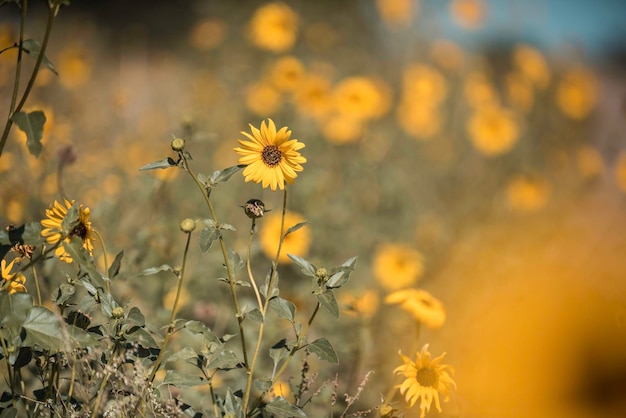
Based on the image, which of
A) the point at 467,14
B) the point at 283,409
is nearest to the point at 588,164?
the point at 467,14

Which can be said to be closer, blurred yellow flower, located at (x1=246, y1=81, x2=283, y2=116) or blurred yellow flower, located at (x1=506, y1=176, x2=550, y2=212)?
blurred yellow flower, located at (x1=246, y1=81, x2=283, y2=116)

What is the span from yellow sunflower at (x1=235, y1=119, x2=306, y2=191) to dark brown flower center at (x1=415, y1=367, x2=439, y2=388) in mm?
566

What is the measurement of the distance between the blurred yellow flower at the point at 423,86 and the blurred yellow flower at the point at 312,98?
1.61 meters

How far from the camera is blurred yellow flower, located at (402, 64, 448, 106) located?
527cm

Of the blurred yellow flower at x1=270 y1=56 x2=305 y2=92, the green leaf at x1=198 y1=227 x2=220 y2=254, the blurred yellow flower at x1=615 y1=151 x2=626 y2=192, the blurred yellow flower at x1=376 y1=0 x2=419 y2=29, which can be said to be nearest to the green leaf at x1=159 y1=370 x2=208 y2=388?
the green leaf at x1=198 y1=227 x2=220 y2=254

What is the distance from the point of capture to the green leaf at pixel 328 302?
1.20 metres

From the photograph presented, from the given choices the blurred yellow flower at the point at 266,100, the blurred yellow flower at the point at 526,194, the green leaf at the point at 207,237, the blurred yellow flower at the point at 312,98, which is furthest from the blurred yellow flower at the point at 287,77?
the green leaf at the point at 207,237

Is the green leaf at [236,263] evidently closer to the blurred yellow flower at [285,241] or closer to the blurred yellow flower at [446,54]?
the blurred yellow flower at [285,241]

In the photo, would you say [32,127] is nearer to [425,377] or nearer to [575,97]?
[425,377]

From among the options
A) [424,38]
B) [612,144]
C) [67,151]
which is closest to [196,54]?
[424,38]

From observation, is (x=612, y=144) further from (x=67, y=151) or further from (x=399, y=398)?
(x=67, y=151)

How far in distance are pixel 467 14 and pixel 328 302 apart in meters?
5.86

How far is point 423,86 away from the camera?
5.32 metres

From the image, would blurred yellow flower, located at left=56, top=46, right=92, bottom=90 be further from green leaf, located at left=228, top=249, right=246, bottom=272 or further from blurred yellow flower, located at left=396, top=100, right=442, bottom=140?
green leaf, located at left=228, top=249, right=246, bottom=272
